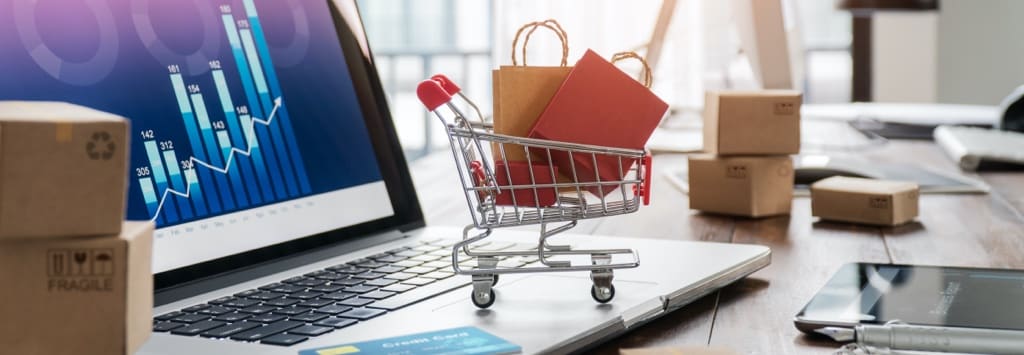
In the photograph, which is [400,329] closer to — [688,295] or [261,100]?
[688,295]

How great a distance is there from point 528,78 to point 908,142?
159 cm

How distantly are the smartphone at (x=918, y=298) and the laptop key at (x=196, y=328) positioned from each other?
377 mm

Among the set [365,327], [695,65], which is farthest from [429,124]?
[365,327]

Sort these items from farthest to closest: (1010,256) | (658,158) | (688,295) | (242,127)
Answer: (658,158) → (1010,256) → (242,127) → (688,295)

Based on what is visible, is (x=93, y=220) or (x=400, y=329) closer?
(x=93, y=220)

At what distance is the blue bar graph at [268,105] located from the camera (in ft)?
3.05

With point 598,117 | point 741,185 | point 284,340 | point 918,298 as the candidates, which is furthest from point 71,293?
point 741,185

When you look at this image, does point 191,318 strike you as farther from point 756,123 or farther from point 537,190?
point 756,123

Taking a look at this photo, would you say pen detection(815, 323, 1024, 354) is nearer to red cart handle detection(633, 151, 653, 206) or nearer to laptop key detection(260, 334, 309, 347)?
red cart handle detection(633, 151, 653, 206)

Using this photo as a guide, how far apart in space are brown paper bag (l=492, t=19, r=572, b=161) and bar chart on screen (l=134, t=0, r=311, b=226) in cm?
26

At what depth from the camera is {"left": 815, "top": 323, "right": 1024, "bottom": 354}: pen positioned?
0.62 metres

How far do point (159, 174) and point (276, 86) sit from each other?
0.19m

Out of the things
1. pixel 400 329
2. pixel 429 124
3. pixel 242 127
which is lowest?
pixel 429 124

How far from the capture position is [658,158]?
1892 millimetres
